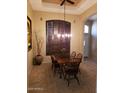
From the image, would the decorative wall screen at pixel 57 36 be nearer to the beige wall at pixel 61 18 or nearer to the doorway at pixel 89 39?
the beige wall at pixel 61 18

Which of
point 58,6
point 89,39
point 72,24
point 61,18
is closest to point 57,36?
point 61,18

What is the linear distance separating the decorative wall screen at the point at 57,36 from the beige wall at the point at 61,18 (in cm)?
24

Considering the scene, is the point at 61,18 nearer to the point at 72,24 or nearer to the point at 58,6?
the point at 72,24

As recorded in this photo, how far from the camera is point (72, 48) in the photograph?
7.21m

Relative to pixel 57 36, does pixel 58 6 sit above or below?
above

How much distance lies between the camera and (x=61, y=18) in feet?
22.6

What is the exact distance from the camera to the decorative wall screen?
6.74m

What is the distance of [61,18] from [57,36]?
1.17 meters

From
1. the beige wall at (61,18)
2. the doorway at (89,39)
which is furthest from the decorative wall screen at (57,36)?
the doorway at (89,39)

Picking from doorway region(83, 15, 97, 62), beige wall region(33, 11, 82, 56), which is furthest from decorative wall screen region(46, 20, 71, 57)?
doorway region(83, 15, 97, 62)
